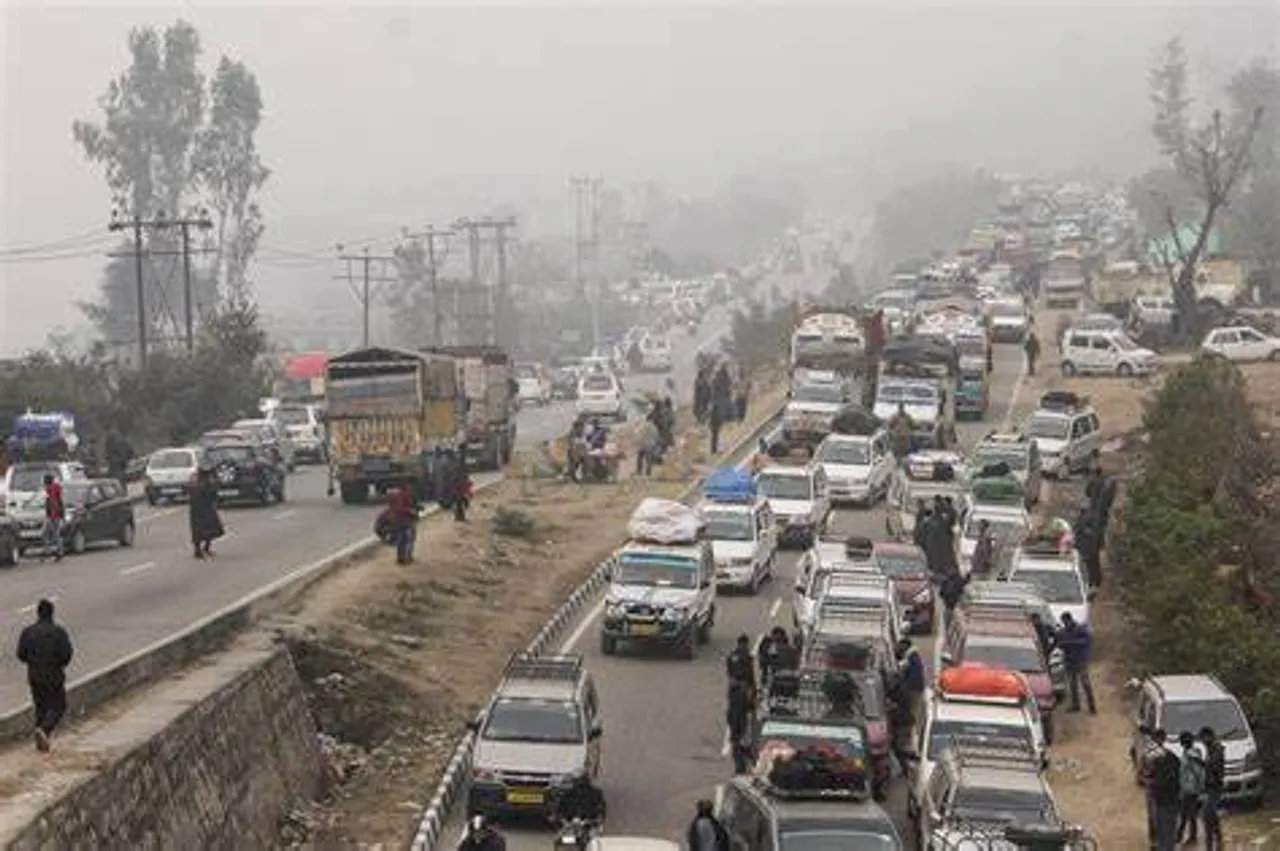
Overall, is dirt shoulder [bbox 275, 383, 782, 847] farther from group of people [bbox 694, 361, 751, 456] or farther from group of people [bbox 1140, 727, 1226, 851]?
group of people [bbox 694, 361, 751, 456]

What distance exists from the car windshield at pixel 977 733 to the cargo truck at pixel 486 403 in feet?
98.3

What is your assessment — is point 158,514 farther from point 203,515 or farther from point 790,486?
point 790,486

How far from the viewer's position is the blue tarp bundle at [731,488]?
43781mm

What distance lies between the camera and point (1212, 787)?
25.0 metres

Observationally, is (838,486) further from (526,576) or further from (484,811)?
(484,811)

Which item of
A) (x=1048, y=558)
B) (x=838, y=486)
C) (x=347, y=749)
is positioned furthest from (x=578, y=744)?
(x=838, y=486)

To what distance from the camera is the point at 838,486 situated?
51.6m

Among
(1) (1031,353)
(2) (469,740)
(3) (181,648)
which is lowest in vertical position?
(2) (469,740)

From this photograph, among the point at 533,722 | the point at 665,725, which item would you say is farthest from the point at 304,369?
the point at 533,722

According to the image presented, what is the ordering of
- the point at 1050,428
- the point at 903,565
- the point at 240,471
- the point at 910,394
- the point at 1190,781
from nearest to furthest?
the point at 1190,781, the point at 903,565, the point at 240,471, the point at 1050,428, the point at 910,394

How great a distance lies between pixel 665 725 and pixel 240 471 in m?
22.1

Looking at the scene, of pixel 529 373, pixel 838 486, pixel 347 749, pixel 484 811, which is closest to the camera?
pixel 484 811

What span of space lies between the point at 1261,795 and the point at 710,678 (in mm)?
9706

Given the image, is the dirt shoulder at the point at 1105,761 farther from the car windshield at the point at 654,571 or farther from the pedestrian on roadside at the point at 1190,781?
the car windshield at the point at 654,571
